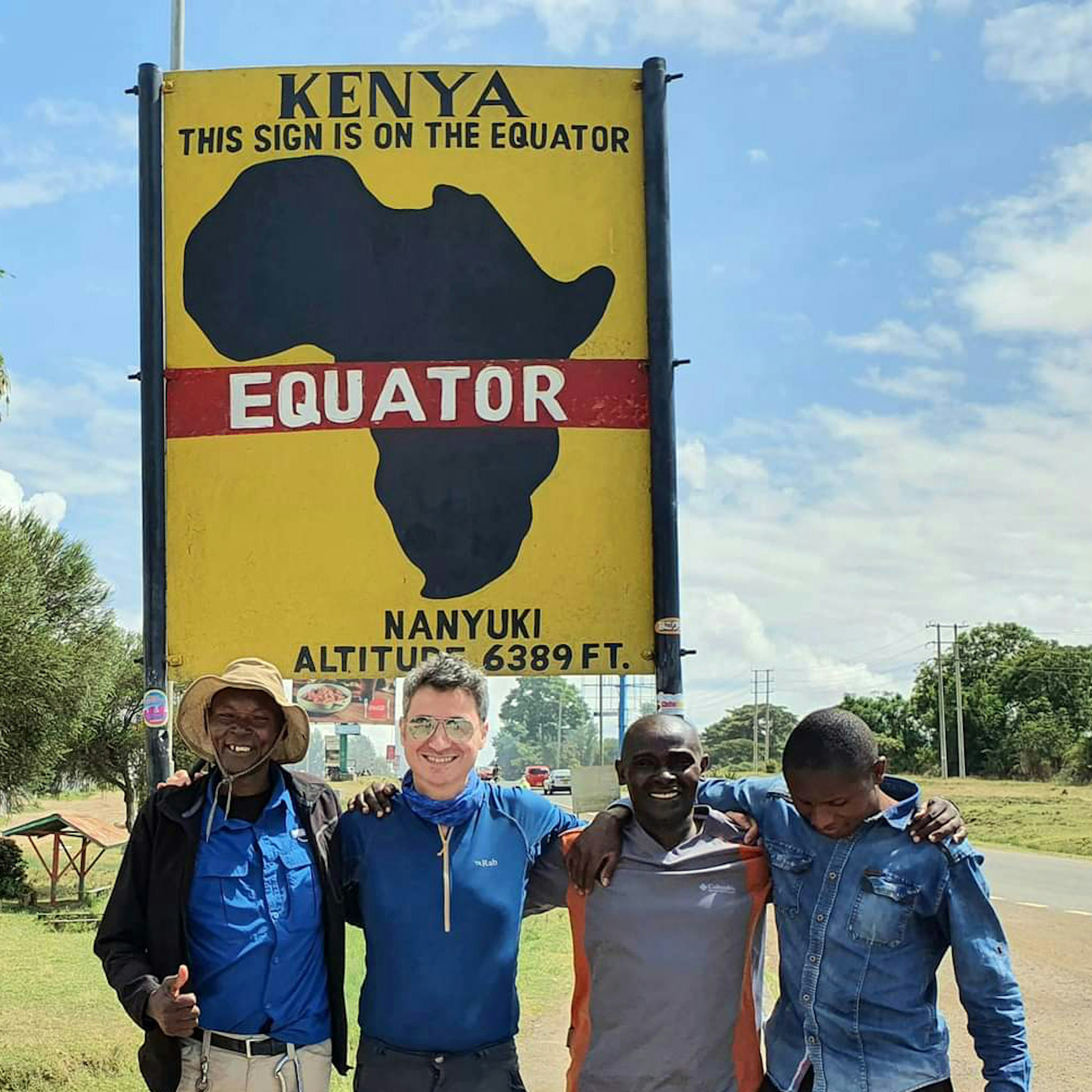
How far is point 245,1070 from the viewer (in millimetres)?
3332

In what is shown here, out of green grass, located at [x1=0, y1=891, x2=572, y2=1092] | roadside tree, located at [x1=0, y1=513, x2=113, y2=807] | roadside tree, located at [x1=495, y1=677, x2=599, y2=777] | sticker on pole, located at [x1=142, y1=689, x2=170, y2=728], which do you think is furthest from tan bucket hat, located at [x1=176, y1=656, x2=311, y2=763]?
roadside tree, located at [x1=495, y1=677, x2=599, y2=777]

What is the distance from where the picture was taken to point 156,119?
4906mm

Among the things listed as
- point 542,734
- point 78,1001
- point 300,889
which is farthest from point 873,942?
point 542,734

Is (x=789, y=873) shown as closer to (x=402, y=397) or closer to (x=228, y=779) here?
(x=228, y=779)

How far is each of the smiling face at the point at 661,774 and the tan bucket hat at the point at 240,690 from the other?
3.11 feet

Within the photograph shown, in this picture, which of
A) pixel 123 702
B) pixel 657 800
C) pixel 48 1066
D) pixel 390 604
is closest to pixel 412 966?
pixel 657 800

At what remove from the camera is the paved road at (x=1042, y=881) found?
18.0m

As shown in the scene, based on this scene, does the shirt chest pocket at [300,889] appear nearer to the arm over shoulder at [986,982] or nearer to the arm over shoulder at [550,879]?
the arm over shoulder at [550,879]

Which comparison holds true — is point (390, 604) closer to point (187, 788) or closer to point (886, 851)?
point (187, 788)

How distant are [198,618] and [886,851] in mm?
2726

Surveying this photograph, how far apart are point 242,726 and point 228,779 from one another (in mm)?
150

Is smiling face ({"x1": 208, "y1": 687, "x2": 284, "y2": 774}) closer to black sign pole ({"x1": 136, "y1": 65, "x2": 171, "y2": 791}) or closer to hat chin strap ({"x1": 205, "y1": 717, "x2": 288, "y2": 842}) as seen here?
hat chin strap ({"x1": 205, "y1": 717, "x2": 288, "y2": 842})

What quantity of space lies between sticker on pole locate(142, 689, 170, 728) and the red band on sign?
94 cm

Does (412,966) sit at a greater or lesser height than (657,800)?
lesser
